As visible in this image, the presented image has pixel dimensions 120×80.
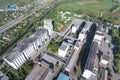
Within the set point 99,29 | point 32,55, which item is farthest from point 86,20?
point 32,55

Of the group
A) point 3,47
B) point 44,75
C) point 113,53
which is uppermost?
point 3,47

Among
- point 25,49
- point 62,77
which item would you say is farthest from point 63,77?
point 25,49

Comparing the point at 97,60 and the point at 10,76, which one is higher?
the point at 10,76

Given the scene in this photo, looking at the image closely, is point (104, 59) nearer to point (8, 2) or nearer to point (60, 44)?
point (60, 44)

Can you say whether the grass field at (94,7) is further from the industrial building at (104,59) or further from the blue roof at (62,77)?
the blue roof at (62,77)

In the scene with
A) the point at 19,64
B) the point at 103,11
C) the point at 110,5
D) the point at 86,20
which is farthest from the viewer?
the point at 110,5

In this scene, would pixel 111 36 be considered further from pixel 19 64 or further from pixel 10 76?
pixel 10 76

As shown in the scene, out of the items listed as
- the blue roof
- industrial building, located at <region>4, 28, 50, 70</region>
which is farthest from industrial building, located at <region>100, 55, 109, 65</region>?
industrial building, located at <region>4, 28, 50, 70</region>
